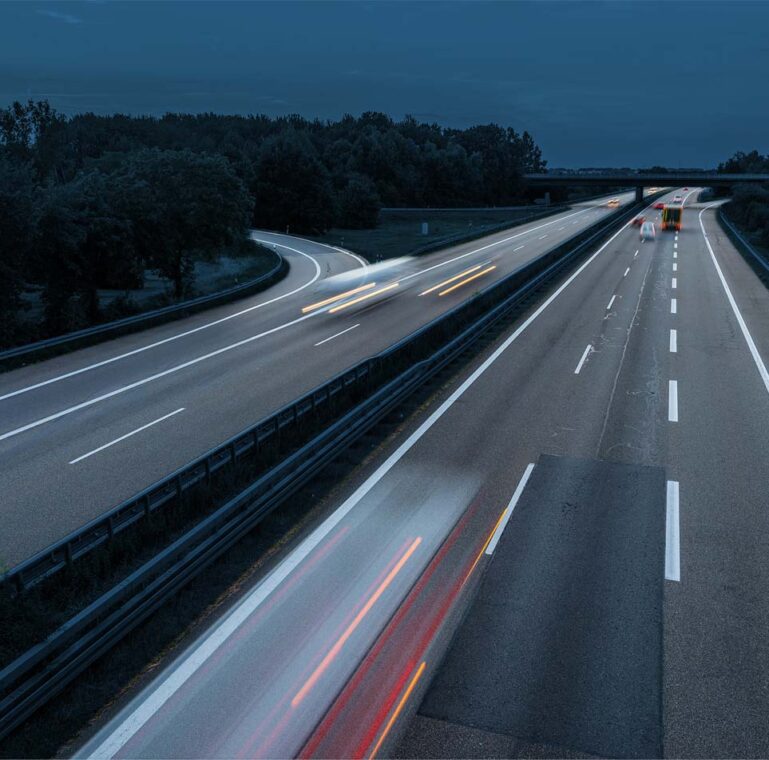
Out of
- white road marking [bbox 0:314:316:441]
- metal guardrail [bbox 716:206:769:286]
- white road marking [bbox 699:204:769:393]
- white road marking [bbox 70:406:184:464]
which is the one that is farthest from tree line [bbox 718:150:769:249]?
white road marking [bbox 70:406:184:464]

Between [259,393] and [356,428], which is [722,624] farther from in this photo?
[259,393]

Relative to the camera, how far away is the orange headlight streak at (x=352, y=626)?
8.18 m

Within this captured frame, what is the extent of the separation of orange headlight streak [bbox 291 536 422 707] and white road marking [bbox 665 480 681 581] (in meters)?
3.95

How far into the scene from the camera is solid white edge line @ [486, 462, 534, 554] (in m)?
11.5

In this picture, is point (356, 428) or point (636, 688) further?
point (356, 428)

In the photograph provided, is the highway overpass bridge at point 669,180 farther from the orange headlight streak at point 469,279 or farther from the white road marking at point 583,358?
the white road marking at point 583,358

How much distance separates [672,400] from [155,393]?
14527 millimetres

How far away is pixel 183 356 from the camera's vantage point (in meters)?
24.5

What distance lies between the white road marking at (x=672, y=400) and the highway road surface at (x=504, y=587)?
0.08 metres

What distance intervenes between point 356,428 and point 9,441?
823 centimetres

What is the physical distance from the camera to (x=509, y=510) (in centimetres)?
1267

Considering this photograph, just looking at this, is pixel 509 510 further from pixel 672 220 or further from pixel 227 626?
pixel 672 220

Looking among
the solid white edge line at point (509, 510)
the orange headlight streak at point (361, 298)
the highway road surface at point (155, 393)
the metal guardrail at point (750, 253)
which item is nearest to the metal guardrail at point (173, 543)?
the highway road surface at point (155, 393)

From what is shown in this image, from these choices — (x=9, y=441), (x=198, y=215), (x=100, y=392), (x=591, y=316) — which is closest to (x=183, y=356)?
(x=100, y=392)
